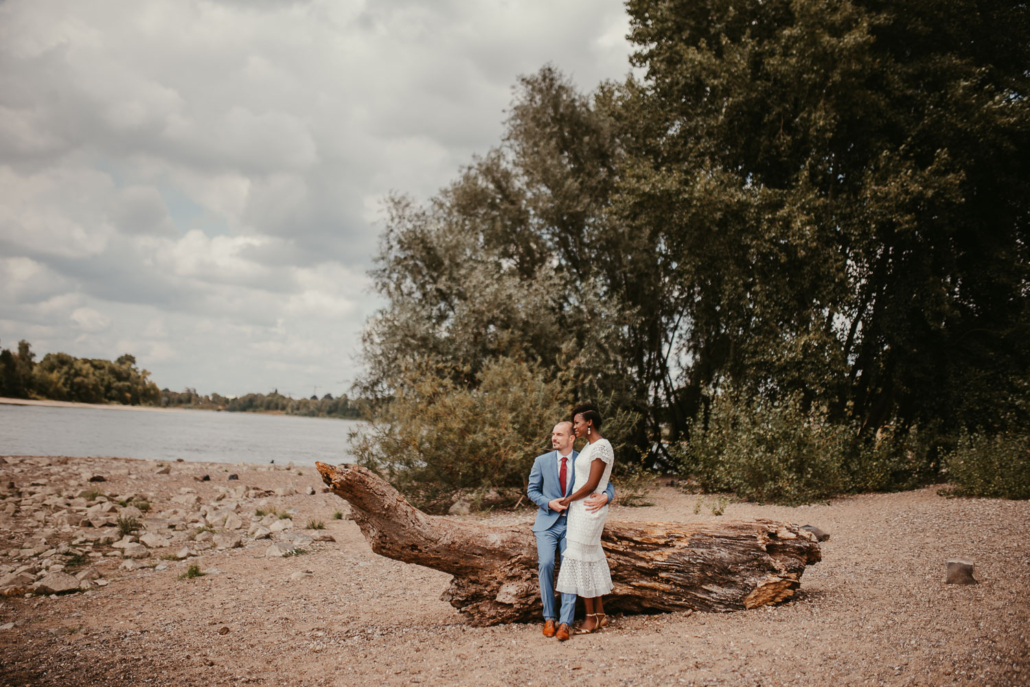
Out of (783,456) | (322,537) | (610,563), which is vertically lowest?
(322,537)

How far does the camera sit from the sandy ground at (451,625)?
14.4ft

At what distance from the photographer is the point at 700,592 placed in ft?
18.2

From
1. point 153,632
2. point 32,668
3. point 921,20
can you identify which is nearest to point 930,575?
point 153,632

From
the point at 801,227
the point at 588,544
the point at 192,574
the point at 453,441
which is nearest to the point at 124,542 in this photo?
the point at 192,574

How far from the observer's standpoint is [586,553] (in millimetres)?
5219

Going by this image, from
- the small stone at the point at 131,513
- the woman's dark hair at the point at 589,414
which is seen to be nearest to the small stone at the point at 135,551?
the small stone at the point at 131,513

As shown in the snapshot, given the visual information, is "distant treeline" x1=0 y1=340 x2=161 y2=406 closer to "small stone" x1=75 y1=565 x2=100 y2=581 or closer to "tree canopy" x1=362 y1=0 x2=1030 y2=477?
"tree canopy" x1=362 y1=0 x2=1030 y2=477

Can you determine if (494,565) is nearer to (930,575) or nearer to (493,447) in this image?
(930,575)

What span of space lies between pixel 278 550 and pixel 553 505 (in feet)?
19.7

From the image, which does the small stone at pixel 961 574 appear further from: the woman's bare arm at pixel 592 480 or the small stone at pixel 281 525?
the small stone at pixel 281 525

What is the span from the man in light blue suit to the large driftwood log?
1.08 feet

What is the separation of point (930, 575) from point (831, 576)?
1071 millimetres

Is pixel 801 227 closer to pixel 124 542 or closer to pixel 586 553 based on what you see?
pixel 586 553

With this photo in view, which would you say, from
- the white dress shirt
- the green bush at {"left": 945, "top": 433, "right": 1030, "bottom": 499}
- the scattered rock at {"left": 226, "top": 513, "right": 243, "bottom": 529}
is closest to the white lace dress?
the white dress shirt
